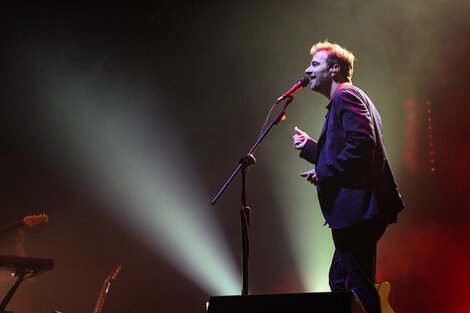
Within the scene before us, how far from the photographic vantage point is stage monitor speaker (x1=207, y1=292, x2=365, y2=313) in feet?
5.94

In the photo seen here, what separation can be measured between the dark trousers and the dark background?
316 cm

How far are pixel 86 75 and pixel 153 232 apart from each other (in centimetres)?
212

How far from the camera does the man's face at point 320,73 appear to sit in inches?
105

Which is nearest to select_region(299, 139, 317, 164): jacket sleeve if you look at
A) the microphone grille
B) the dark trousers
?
the microphone grille

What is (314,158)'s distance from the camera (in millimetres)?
2576

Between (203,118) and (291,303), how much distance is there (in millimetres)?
4248

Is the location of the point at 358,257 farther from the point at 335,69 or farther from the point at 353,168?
the point at 335,69

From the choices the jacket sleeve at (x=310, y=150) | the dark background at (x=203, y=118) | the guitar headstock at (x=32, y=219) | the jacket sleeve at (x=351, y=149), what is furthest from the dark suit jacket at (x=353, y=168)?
the guitar headstock at (x=32, y=219)

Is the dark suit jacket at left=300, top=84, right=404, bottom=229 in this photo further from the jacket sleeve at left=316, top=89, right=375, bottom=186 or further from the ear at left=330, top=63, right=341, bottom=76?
the ear at left=330, top=63, right=341, bottom=76

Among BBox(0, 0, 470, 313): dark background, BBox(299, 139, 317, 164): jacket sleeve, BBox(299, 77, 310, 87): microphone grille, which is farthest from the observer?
BBox(0, 0, 470, 313): dark background

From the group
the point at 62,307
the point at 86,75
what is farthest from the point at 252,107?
the point at 62,307

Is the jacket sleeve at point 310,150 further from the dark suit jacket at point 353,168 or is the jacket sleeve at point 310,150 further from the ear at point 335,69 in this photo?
the ear at point 335,69

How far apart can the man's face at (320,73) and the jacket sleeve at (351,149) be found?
11.8 inches

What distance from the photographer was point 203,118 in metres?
6.00
